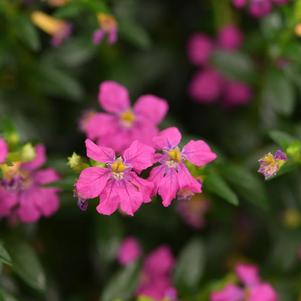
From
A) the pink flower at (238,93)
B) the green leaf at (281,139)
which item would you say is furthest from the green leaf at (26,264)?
the pink flower at (238,93)

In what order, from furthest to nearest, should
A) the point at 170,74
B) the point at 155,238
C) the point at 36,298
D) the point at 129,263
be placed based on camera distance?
the point at 170,74
the point at 155,238
the point at 36,298
the point at 129,263

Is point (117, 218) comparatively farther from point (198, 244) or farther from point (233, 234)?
point (233, 234)

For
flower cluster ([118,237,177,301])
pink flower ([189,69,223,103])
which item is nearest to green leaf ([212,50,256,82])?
pink flower ([189,69,223,103])

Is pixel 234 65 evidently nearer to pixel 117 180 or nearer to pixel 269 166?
pixel 269 166

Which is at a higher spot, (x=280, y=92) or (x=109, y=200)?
(x=280, y=92)

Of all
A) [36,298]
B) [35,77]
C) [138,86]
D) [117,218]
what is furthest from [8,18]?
[36,298]

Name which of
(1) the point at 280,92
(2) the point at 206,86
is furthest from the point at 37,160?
(2) the point at 206,86

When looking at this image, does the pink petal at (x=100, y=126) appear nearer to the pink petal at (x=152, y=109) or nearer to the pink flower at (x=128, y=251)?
the pink petal at (x=152, y=109)
